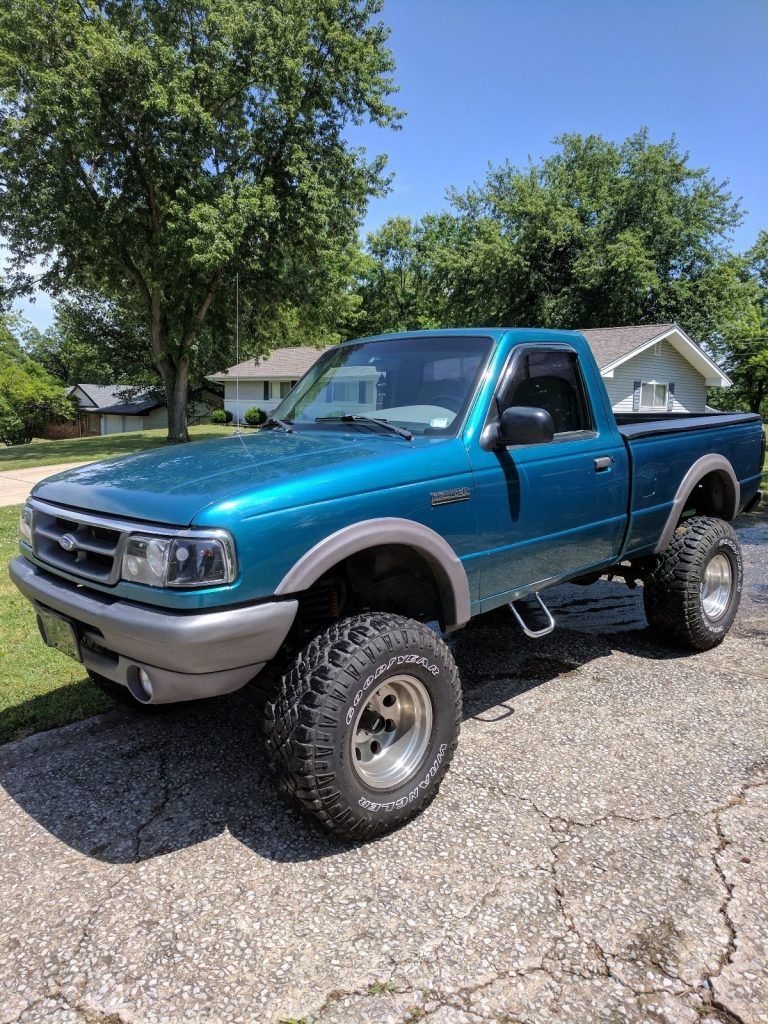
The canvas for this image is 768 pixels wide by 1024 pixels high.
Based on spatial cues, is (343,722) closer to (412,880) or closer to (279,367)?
(412,880)

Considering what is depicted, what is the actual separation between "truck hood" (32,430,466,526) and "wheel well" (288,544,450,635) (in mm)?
392

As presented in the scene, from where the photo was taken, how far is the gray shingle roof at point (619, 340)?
75.8 ft

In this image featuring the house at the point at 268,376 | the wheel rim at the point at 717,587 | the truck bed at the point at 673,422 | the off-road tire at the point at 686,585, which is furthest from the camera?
→ the house at the point at 268,376

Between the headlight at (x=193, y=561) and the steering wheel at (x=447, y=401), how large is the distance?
1.51 m

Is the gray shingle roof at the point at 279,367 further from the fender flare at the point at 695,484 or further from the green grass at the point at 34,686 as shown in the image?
the fender flare at the point at 695,484

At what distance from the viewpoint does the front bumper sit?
7.72 ft

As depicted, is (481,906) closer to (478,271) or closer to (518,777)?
(518,777)

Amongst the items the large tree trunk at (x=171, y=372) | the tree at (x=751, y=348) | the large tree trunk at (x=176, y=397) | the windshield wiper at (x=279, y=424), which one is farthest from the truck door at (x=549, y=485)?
the tree at (x=751, y=348)

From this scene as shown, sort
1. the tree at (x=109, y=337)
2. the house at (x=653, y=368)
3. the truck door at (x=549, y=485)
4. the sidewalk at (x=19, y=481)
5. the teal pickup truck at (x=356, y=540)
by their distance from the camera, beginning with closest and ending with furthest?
the teal pickup truck at (x=356, y=540)
the truck door at (x=549, y=485)
the sidewalk at (x=19, y=481)
the house at (x=653, y=368)
the tree at (x=109, y=337)

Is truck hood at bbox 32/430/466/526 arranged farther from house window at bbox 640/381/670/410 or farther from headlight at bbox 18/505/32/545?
house window at bbox 640/381/670/410

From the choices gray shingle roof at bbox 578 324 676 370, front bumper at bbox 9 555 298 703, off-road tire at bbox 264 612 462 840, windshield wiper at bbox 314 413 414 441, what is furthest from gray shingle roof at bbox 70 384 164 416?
off-road tire at bbox 264 612 462 840

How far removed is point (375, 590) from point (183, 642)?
3.56ft

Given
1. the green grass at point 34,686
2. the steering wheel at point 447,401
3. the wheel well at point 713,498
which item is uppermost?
the steering wheel at point 447,401

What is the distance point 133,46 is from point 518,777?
21.8 meters
